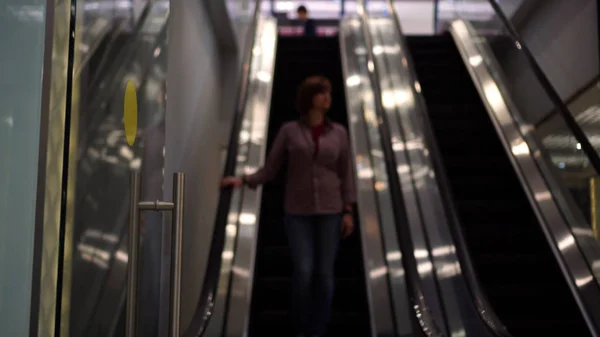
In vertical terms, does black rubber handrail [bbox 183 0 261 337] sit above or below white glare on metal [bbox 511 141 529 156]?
below

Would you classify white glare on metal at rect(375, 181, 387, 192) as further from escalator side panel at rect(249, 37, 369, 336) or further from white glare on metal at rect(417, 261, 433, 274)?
white glare on metal at rect(417, 261, 433, 274)

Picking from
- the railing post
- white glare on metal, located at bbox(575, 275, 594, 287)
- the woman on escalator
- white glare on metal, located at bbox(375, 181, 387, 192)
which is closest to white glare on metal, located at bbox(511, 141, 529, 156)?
white glare on metal, located at bbox(375, 181, 387, 192)

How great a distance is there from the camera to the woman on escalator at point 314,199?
4.46 m

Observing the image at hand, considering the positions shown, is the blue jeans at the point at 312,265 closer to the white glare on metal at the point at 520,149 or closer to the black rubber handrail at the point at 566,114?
the black rubber handrail at the point at 566,114

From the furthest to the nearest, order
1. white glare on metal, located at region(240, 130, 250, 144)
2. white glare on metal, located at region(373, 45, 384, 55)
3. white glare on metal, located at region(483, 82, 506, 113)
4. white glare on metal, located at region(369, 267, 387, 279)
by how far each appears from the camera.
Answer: white glare on metal, located at region(373, 45, 384, 55) → white glare on metal, located at region(483, 82, 506, 113) → white glare on metal, located at region(240, 130, 250, 144) → white glare on metal, located at region(369, 267, 387, 279)

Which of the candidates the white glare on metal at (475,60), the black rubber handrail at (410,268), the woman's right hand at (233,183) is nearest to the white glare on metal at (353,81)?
the white glare on metal at (475,60)

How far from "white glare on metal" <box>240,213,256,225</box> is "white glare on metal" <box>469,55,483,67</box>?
3505 mm

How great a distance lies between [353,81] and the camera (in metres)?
7.94

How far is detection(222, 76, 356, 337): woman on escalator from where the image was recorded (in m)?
4.46

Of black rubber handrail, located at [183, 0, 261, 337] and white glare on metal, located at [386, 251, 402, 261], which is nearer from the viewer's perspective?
black rubber handrail, located at [183, 0, 261, 337]

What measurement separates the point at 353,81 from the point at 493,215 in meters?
2.38

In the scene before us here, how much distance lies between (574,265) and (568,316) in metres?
0.57

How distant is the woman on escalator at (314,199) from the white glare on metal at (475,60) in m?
3.65

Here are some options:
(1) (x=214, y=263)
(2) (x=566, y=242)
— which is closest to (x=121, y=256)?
(1) (x=214, y=263)
